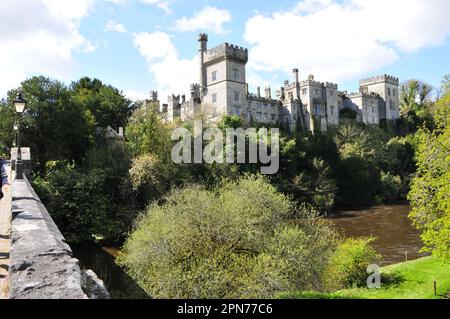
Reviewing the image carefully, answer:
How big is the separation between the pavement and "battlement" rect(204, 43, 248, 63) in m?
44.6

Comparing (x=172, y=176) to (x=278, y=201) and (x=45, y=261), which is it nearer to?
(x=278, y=201)

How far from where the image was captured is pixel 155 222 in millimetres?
21000

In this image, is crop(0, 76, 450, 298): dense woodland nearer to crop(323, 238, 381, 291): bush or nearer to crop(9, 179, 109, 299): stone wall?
crop(323, 238, 381, 291): bush

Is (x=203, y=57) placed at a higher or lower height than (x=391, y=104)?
higher

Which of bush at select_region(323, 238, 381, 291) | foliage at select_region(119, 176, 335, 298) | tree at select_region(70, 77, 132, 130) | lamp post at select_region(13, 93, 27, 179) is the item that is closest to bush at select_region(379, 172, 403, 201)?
tree at select_region(70, 77, 132, 130)

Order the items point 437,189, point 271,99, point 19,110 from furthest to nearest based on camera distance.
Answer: point 271,99
point 437,189
point 19,110

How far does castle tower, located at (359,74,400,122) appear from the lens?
87.9m

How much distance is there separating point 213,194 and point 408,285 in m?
11.5

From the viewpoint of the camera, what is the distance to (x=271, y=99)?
223 ft

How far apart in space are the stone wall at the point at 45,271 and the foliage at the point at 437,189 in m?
16.2

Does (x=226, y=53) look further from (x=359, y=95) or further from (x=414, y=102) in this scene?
(x=414, y=102)

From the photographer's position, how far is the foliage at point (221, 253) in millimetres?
16797

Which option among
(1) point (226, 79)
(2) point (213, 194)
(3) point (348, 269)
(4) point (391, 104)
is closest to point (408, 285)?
(3) point (348, 269)

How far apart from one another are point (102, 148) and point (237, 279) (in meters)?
26.2
